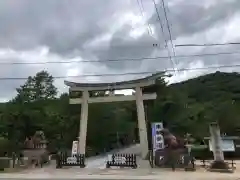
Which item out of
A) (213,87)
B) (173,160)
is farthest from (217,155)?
(213,87)

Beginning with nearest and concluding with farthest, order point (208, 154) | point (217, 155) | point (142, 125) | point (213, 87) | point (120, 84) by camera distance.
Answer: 1. point (217, 155)
2. point (142, 125)
3. point (120, 84)
4. point (208, 154)
5. point (213, 87)

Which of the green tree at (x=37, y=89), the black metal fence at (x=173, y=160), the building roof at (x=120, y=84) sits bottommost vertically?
the black metal fence at (x=173, y=160)

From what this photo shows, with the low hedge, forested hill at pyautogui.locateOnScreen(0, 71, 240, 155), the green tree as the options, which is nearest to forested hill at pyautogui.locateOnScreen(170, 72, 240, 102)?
forested hill at pyautogui.locateOnScreen(0, 71, 240, 155)

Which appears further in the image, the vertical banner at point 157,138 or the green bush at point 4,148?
the green bush at point 4,148

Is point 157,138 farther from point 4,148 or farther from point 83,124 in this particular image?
point 4,148

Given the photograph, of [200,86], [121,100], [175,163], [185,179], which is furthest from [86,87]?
[200,86]

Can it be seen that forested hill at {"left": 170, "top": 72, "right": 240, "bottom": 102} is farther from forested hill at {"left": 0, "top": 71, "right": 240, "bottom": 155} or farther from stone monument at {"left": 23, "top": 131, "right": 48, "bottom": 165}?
stone monument at {"left": 23, "top": 131, "right": 48, "bottom": 165}

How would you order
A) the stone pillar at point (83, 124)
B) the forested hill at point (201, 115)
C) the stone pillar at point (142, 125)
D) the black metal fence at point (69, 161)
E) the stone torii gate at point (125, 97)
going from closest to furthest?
the black metal fence at point (69, 161) < the stone pillar at point (142, 125) < the stone torii gate at point (125, 97) < the stone pillar at point (83, 124) < the forested hill at point (201, 115)

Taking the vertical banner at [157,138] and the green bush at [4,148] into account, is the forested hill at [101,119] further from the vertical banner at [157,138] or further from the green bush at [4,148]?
the vertical banner at [157,138]

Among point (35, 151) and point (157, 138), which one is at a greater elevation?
point (157, 138)

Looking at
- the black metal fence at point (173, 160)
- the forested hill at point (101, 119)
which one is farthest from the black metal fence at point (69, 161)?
the forested hill at point (101, 119)

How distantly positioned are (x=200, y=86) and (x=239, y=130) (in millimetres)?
18136

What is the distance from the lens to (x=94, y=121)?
34.5 m

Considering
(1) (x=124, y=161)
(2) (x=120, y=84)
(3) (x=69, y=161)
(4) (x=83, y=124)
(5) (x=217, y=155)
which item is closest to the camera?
(5) (x=217, y=155)
